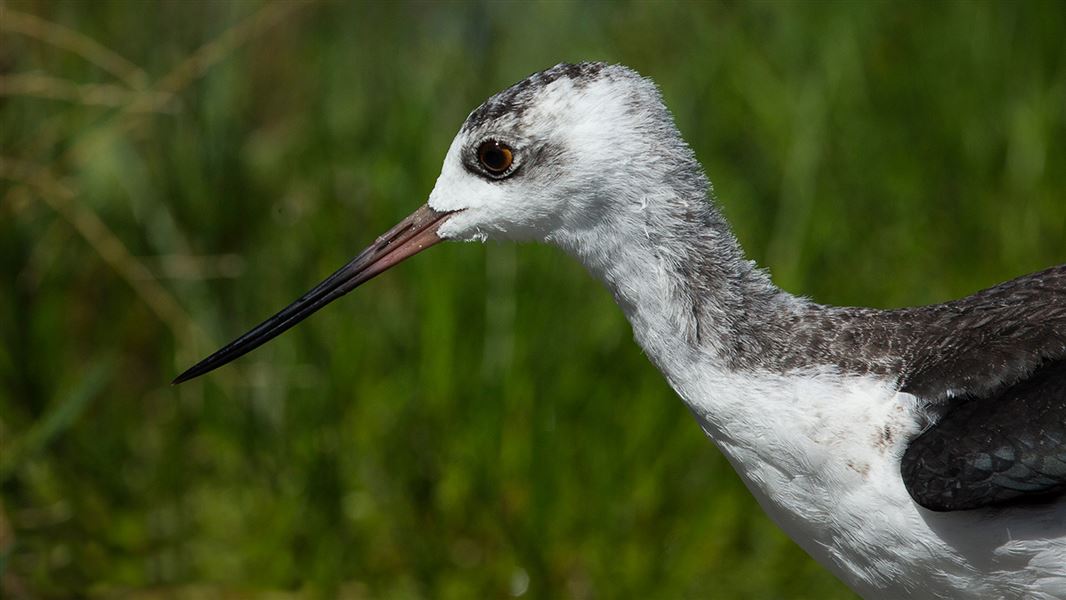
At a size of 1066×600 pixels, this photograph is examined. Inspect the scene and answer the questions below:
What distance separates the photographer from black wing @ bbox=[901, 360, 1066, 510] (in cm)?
241

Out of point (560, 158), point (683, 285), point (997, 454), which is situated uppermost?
point (560, 158)

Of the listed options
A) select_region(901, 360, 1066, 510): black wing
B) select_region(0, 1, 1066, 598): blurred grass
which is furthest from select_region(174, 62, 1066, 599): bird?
select_region(0, 1, 1066, 598): blurred grass

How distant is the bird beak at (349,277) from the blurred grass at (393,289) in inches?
24.8

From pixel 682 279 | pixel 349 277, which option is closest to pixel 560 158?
pixel 682 279

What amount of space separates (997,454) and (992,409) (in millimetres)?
91

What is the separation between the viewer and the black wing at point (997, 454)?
2408 millimetres

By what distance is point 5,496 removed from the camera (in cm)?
368

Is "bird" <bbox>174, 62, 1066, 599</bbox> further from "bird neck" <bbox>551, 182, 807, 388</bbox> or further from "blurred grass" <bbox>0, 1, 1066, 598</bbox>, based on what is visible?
"blurred grass" <bbox>0, 1, 1066, 598</bbox>

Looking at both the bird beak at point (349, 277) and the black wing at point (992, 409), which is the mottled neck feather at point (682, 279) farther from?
the bird beak at point (349, 277)

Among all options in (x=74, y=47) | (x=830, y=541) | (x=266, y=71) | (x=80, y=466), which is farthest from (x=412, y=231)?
(x=266, y=71)

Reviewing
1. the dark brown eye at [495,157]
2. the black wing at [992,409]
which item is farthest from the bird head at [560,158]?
the black wing at [992,409]

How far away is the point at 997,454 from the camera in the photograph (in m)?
2.43

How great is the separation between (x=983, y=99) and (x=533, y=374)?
2.43 m

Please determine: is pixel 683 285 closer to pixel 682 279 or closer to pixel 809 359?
pixel 682 279
